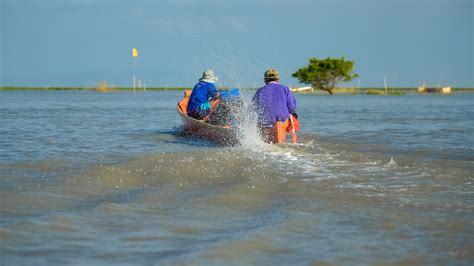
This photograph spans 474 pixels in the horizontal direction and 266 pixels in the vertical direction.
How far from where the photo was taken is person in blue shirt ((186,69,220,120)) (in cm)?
1373

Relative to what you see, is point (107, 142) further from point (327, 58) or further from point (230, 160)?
point (327, 58)

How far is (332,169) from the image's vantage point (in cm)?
850

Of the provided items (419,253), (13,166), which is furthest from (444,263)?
(13,166)

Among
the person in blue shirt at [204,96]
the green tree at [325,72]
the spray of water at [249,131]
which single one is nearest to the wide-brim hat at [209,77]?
the person in blue shirt at [204,96]

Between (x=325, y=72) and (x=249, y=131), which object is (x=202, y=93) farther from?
(x=325, y=72)

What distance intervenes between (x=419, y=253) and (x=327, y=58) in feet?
262

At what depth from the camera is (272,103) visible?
36.7ft

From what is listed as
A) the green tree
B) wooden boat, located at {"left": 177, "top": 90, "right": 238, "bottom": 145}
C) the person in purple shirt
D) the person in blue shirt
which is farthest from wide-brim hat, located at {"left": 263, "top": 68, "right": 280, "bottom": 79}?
Answer: the green tree

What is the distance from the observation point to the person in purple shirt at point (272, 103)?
11.2 m

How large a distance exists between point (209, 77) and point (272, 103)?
9.97ft

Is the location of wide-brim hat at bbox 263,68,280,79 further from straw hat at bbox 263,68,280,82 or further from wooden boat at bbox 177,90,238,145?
wooden boat at bbox 177,90,238,145

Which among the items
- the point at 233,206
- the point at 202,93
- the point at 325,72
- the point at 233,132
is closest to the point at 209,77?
the point at 202,93

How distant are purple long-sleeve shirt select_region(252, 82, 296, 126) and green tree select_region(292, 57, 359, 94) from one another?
7079cm

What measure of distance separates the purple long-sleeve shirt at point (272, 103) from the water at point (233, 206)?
561 millimetres
